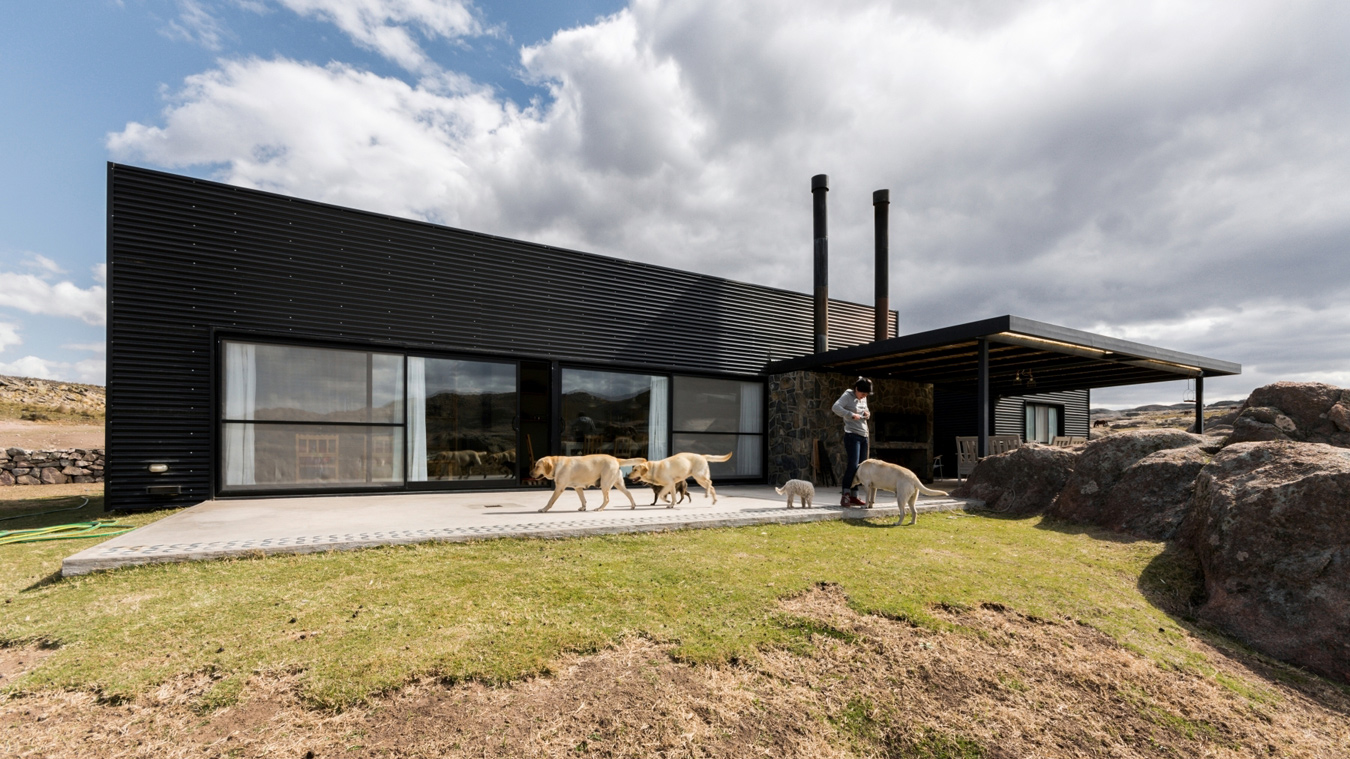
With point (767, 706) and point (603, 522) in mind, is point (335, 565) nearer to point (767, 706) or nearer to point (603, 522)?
point (603, 522)

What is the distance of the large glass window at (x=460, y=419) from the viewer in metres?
9.12

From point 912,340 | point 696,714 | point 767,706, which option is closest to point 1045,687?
point 767,706

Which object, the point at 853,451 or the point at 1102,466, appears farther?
the point at 853,451

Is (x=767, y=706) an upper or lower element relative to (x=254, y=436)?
lower

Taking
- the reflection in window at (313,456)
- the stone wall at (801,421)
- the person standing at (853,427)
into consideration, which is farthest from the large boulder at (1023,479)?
the reflection in window at (313,456)

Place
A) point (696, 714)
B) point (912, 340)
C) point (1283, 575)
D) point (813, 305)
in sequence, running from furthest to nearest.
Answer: point (813, 305) → point (912, 340) → point (1283, 575) → point (696, 714)

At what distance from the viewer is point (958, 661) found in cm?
312

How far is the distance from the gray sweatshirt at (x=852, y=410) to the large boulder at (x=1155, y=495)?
2850 mm

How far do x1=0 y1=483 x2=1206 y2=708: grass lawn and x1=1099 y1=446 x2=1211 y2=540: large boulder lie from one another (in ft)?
1.72

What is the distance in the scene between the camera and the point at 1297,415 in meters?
7.67

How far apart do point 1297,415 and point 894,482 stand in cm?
596

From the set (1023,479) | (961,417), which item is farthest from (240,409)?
(961,417)

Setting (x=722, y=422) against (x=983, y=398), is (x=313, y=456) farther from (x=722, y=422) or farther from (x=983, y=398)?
(x=983, y=398)

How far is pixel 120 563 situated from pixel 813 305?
12.4 meters
